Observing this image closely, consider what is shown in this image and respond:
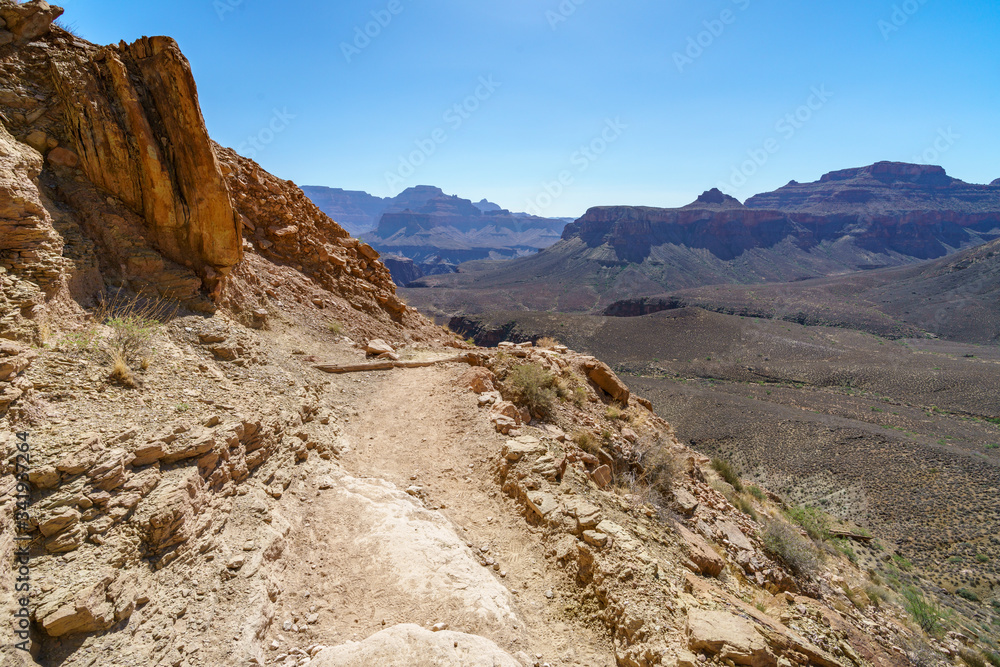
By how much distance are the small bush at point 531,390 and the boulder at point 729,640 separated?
15.9ft

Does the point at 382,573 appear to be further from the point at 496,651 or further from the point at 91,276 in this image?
the point at 91,276

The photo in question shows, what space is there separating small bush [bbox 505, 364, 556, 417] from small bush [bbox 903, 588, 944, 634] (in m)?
8.53

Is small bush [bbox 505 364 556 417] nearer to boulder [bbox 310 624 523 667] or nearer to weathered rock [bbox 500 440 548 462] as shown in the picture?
weathered rock [bbox 500 440 548 462]

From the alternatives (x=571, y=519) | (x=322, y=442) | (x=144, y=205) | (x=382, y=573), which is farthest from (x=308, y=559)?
(x=144, y=205)

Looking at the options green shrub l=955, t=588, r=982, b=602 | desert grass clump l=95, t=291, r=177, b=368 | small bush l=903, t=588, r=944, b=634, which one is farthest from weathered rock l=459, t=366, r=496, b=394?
green shrub l=955, t=588, r=982, b=602

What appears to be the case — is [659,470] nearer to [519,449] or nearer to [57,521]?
[519,449]

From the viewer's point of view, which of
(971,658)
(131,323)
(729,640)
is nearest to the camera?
(729,640)

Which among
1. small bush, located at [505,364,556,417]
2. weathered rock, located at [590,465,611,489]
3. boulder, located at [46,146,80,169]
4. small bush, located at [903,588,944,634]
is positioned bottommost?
small bush, located at [903,588,944,634]

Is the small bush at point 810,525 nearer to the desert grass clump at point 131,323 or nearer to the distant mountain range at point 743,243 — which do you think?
the desert grass clump at point 131,323

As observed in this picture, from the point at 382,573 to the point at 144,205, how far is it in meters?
6.69

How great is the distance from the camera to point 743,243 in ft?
444

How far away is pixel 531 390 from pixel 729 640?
5.30 meters

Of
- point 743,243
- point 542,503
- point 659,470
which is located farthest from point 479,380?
point 743,243

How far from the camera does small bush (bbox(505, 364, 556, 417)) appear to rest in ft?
28.5
